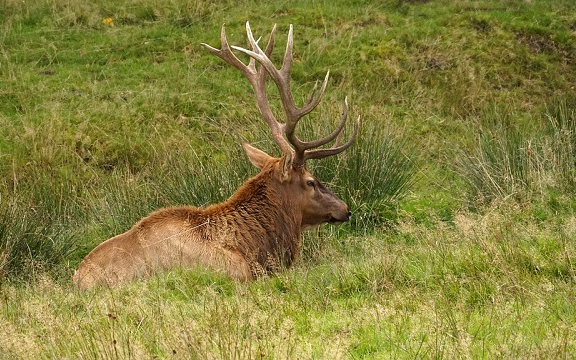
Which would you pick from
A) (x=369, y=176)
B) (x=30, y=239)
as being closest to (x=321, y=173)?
(x=369, y=176)

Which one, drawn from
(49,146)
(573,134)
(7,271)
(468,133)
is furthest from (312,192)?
(49,146)

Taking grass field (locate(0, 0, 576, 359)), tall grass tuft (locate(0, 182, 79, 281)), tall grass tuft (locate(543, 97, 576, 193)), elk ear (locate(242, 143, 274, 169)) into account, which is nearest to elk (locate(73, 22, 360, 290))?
elk ear (locate(242, 143, 274, 169))

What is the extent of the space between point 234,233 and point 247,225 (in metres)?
0.18

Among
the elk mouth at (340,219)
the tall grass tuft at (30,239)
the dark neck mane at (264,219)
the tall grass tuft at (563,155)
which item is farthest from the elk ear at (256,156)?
the tall grass tuft at (563,155)

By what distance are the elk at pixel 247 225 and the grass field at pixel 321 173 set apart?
0.35 m

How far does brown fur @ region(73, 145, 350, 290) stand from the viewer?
24.2ft

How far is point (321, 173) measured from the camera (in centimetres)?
986

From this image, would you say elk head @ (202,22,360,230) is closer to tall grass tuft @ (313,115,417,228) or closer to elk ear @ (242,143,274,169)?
elk ear @ (242,143,274,169)

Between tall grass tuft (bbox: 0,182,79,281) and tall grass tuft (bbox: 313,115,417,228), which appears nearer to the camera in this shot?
tall grass tuft (bbox: 0,182,79,281)

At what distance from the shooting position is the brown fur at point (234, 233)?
7.36 m

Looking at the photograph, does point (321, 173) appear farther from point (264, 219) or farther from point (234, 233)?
point (234, 233)

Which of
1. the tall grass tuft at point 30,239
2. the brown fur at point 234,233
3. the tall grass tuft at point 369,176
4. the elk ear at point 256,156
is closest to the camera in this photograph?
the brown fur at point 234,233

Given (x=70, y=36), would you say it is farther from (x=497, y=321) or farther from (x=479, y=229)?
(x=497, y=321)

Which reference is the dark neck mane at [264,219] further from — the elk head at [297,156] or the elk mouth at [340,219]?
the elk mouth at [340,219]
